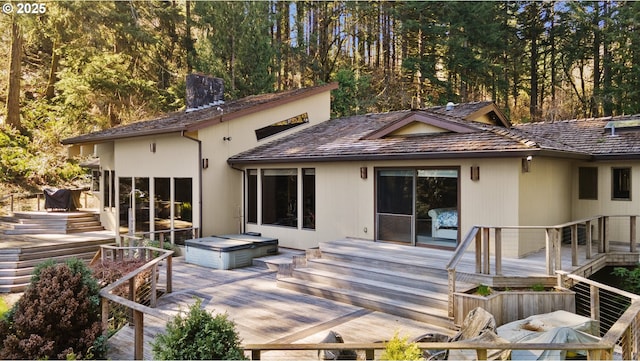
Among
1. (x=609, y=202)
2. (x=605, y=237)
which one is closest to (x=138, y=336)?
(x=605, y=237)

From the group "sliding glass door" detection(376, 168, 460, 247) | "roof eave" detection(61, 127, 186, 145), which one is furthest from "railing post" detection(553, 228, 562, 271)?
"roof eave" detection(61, 127, 186, 145)

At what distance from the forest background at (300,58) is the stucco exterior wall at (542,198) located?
45.9 ft

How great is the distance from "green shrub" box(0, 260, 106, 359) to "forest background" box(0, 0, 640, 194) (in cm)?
1692

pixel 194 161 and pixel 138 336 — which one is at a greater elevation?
pixel 194 161

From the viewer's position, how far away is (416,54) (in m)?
26.3

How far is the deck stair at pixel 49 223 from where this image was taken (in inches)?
616

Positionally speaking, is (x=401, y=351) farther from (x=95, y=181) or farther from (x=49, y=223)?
(x=95, y=181)

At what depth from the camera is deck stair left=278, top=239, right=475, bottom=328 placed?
6953mm

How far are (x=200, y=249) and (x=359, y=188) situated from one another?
4199 mm

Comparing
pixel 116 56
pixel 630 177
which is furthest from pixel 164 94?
pixel 630 177

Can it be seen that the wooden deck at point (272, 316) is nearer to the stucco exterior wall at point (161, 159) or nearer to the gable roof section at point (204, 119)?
the stucco exterior wall at point (161, 159)

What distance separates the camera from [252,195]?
12930mm

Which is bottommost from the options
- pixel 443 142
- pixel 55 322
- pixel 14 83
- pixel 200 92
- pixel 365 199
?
pixel 55 322

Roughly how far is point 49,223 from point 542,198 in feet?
53.1
